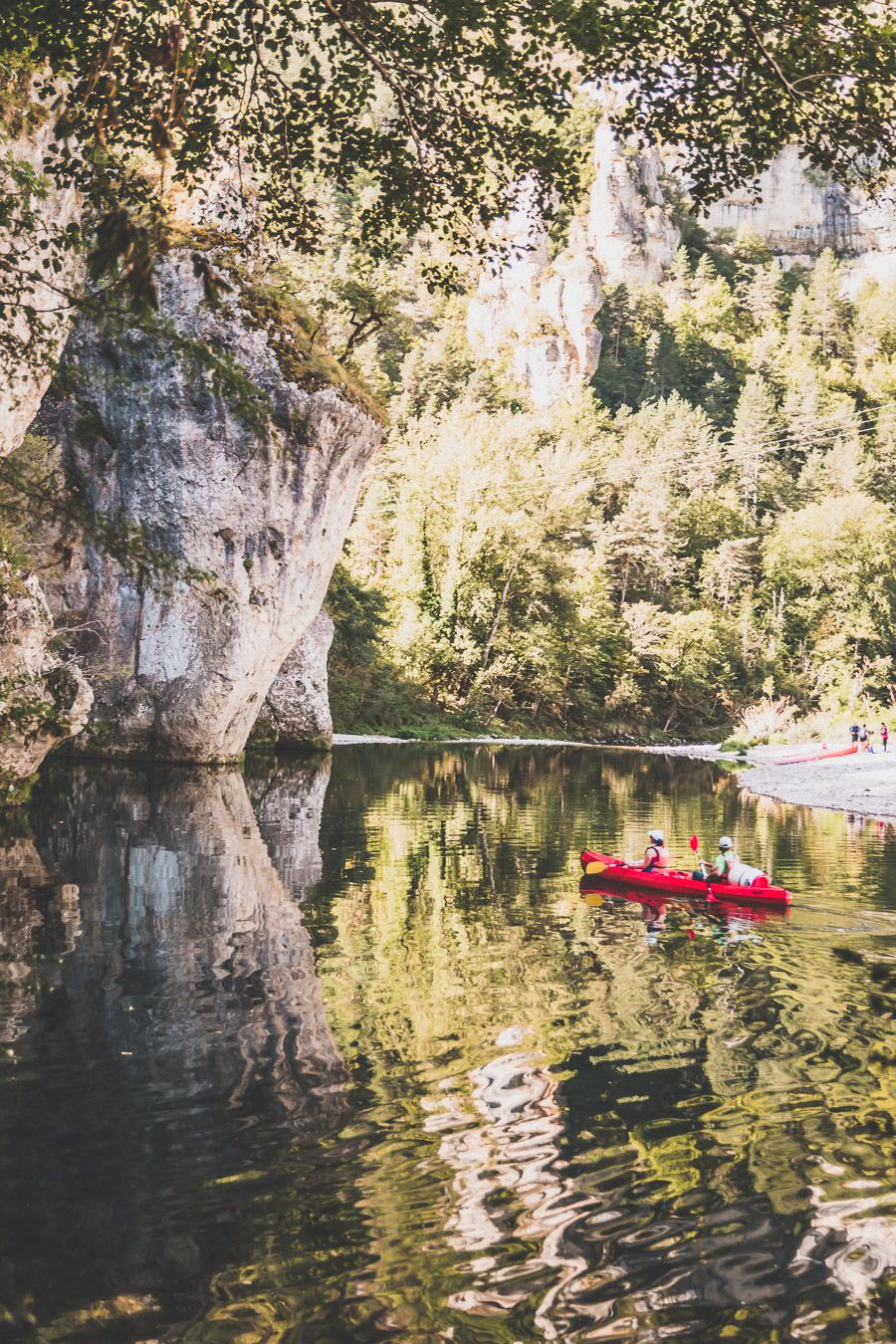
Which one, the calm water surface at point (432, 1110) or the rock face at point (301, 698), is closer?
the calm water surface at point (432, 1110)

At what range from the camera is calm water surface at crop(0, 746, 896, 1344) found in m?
4.70

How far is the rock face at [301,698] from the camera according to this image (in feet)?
122

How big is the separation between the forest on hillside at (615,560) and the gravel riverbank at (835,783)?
1204 centimetres

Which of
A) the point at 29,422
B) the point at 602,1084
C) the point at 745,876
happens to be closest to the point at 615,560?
the point at 745,876

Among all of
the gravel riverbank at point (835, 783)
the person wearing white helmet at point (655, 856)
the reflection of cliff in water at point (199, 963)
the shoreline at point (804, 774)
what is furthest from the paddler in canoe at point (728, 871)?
the gravel riverbank at point (835, 783)

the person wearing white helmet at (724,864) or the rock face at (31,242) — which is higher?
the rock face at (31,242)

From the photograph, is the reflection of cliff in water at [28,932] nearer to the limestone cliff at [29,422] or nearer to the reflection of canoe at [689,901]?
the limestone cliff at [29,422]

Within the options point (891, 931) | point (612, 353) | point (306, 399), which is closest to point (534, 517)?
point (306, 399)

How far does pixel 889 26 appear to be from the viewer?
5844 mm

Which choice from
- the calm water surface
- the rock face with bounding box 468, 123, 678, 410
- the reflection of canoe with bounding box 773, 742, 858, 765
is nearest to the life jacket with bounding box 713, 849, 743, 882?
the calm water surface

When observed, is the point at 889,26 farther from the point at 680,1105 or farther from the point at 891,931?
the point at 891,931

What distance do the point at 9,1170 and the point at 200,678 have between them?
925 inches

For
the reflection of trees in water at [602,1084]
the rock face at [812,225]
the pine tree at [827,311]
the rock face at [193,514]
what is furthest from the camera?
the rock face at [812,225]

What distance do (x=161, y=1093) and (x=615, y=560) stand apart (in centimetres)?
6455
